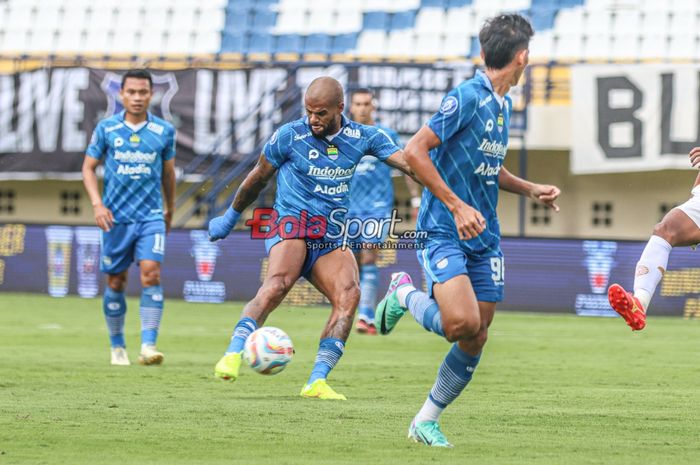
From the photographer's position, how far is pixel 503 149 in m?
7.36

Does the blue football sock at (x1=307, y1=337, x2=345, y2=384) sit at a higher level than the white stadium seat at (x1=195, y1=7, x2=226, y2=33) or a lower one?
lower

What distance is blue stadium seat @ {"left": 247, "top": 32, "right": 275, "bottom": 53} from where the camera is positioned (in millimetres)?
27812

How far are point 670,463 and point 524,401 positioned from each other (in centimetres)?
296

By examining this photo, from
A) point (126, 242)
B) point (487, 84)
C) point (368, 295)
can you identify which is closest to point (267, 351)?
point (487, 84)

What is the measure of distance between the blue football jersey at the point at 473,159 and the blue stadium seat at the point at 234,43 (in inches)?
827

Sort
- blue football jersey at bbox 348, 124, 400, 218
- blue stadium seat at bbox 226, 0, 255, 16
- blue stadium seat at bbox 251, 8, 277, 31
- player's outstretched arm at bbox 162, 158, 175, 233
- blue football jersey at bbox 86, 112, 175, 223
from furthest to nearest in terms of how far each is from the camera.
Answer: blue stadium seat at bbox 226, 0, 255, 16 < blue stadium seat at bbox 251, 8, 277, 31 < blue football jersey at bbox 348, 124, 400, 218 < player's outstretched arm at bbox 162, 158, 175, 233 < blue football jersey at bbox 86, 112, 175, 223

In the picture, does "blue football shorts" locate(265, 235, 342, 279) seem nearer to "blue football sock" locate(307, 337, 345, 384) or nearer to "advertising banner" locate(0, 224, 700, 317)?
"blue football sock" locate(307, 337, 345, 384)

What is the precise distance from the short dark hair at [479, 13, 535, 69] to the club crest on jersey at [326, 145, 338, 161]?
210 centimetres

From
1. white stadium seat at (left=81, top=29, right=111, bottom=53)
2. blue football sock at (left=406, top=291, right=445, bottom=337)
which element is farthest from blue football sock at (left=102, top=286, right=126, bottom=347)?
white stadium seat at (left=81, top=29, right=111, bottom=53)

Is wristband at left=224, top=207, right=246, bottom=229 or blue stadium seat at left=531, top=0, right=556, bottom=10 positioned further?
blue stadium seat at left=531, top=0, right=556, bottom=10

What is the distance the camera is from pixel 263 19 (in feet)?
92.9

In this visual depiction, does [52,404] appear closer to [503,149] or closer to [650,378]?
[503,149]

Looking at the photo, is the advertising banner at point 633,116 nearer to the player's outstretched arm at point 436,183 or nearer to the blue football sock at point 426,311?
the blue football sock at point 426,311

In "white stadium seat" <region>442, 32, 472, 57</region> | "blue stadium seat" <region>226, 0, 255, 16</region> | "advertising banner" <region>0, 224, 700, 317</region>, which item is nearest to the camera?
"advertising banner" <region>0, 224, 700, 317</region>
